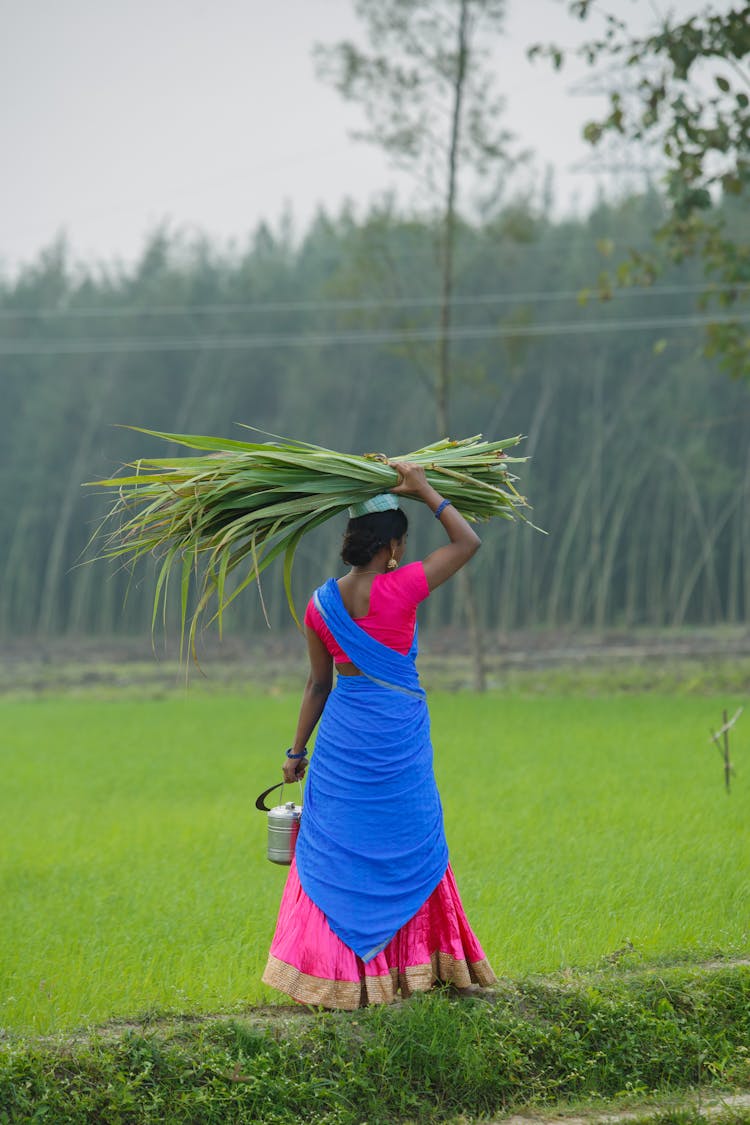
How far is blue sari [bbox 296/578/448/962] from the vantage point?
13.9ft

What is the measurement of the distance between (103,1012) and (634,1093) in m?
1.85

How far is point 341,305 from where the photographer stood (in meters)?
21.5

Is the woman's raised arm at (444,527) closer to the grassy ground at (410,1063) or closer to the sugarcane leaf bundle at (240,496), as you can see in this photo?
the sugarcane leaf bundle at (240,496)

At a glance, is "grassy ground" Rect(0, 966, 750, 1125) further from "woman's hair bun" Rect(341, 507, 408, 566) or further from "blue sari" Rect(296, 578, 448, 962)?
"woman's hair bun" Rect(341, 507, 408, 566)

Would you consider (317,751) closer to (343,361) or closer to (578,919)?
(578,919)

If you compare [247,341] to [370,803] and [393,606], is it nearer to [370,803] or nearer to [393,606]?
[393,606]

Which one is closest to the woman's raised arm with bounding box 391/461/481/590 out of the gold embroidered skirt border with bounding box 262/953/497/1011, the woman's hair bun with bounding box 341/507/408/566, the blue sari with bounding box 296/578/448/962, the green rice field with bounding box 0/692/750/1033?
the woman's hair bun with bounding box 341/507/408/566

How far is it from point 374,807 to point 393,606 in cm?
69

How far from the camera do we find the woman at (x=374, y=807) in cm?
423

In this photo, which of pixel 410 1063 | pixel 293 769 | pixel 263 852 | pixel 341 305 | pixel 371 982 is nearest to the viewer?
pixel 410 1063

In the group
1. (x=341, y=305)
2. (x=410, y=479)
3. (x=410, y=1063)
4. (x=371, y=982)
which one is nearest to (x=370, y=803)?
(x=371, y=982)

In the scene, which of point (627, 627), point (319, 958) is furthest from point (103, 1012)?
point (627, 627)

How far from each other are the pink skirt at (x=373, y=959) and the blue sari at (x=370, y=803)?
0.20 feet

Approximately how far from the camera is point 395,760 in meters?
4.27
